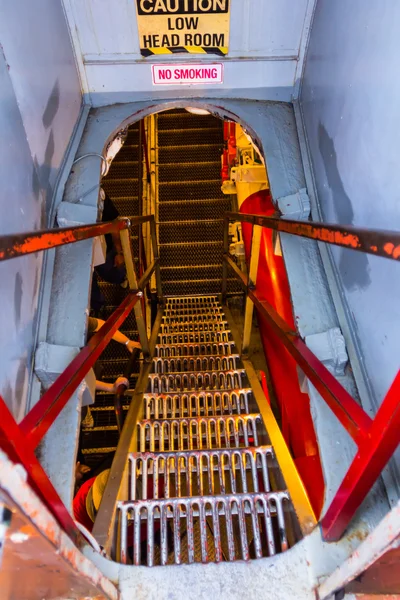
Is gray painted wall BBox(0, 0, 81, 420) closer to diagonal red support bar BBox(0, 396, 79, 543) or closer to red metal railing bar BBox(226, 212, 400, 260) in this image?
diagonal red support bar BBox(0, 396, 79, 543)

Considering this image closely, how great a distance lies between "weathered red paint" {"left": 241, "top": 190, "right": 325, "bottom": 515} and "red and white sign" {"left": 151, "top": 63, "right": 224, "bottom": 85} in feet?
5.97

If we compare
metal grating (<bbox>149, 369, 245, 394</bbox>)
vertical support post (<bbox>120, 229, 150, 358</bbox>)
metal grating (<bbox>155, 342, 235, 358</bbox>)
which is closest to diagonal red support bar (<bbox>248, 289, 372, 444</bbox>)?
metal grating (<bbox>149, 369, 245, 394</bbox>)

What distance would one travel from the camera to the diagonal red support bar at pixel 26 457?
1.26m

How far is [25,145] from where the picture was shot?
2711 millimetres

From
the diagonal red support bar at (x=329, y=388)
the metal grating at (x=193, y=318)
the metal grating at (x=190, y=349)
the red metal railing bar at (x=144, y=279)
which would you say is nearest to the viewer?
the diagonal red support bar at (x=329, y=388)

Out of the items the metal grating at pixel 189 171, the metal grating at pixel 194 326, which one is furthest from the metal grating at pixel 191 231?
the metal grating at pixel 194 326

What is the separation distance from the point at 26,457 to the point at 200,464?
130 cm

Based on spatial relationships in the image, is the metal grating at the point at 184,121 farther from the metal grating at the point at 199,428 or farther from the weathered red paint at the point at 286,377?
the metal grating at the point at 199,428

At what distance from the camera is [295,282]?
119 inches

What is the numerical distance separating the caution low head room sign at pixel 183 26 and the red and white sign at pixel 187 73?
120 millimetres

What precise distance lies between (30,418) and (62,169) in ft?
8.16

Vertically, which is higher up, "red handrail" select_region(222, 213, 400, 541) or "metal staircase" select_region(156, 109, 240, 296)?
"metal staircase" select_region(156, 109, 240, 296)

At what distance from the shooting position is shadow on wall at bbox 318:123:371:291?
244 centimetres

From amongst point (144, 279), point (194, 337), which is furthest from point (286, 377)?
point (144, 279)
